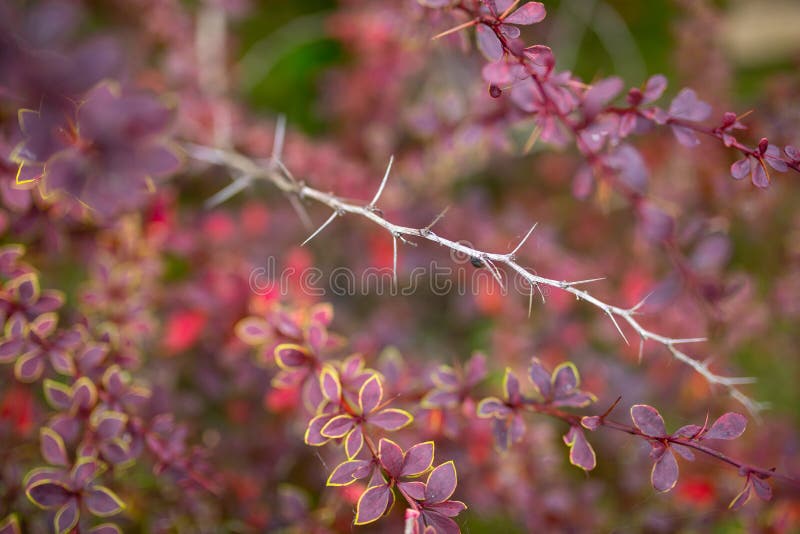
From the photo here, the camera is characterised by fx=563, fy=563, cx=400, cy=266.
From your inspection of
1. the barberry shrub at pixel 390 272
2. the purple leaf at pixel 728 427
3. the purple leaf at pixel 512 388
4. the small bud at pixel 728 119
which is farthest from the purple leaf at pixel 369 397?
the small bud at pixel 728 119

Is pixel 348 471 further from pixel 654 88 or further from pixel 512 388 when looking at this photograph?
pixel 654 88

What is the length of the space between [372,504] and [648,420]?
418mm

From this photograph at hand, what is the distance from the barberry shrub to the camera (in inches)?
32.9

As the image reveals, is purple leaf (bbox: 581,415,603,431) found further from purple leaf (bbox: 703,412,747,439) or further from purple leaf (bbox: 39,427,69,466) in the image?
purple leaf (bbox: 39,427,69,466)

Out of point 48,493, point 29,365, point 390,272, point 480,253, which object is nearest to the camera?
point 480,253

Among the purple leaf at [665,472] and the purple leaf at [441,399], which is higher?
the purple leaf at [665,472]

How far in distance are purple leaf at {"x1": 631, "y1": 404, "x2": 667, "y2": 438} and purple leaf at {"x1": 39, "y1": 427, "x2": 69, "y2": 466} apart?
93 cm

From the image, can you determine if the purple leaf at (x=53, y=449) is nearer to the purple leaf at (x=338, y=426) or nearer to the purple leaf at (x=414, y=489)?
the purple leaf at (x=338, y=426)

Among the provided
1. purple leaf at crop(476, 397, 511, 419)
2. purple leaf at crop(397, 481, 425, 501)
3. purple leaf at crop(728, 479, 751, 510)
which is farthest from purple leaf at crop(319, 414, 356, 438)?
purple leaf at crop(728, 479, 751, 510)

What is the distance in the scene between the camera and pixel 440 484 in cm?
81

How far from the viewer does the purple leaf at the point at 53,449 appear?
3.13 ft

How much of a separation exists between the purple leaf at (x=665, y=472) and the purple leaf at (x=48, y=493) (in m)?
0.91

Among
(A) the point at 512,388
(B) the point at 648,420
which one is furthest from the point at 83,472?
(B) the point at 648,420

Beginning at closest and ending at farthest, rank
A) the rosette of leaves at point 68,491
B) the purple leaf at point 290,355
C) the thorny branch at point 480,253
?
1. the thorny branch at point 480,253
2. the rosette of leaves at point 68,491
3. the purple leaf at point 290,355
